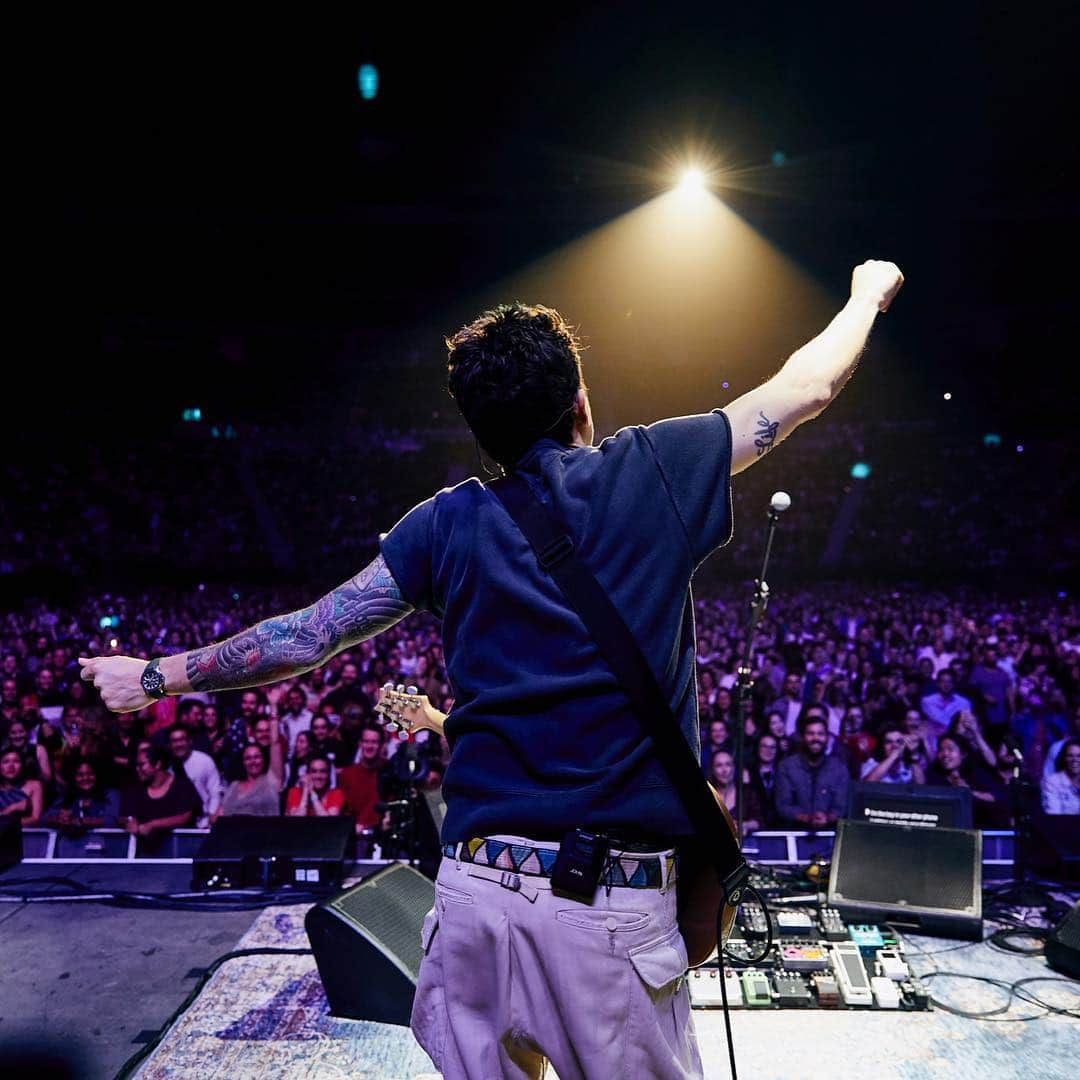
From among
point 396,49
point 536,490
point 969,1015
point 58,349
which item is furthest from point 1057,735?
point 58,349

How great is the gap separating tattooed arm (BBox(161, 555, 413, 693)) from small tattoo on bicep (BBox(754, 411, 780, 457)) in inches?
20.5

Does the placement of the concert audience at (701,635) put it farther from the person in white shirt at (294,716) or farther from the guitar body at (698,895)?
the guitar body at (698,895)

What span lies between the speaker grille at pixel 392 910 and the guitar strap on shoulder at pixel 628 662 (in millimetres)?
2143

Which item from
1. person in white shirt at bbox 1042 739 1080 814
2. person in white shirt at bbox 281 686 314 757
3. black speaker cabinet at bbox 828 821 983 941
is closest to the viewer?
black speaker cabinet at bbox 828 821 983 941

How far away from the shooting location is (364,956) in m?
3.08

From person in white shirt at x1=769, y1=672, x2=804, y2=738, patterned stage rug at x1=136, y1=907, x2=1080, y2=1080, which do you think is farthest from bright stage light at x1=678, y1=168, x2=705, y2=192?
patterned stage rug at x1=136, y1=907, x2=1080, y2=1080

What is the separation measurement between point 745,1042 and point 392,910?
1248 millimetres

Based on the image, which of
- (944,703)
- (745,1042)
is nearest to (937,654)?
(944,703)

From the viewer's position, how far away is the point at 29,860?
5.34 meters

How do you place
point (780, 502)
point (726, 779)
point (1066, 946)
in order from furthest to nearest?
point (726, 779)
point (1066, 946)
point (780, 502)

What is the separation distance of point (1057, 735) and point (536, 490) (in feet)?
21.6

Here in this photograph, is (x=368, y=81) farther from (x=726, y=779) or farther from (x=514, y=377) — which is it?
(x=514, y=377)

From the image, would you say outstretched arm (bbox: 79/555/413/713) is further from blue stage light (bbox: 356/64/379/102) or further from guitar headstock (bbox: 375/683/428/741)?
blue stage light (bbox: 356/64/379/102)

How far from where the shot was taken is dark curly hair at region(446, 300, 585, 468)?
1267mm
